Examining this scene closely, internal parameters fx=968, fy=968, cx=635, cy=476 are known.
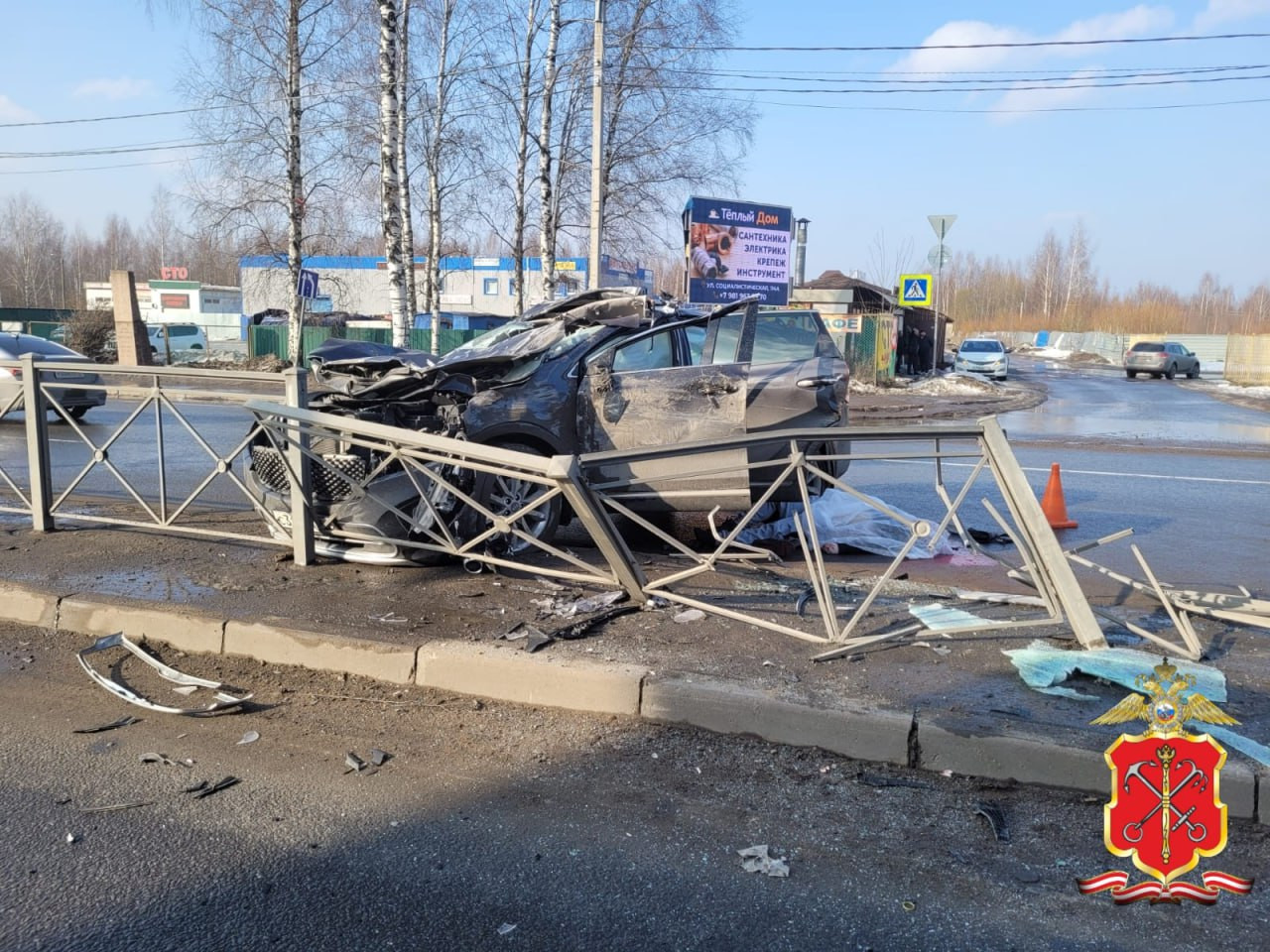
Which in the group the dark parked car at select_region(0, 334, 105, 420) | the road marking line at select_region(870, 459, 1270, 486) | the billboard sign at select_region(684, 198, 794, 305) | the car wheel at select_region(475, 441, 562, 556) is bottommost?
the road marking line at select_region(870, 459, 1270, 486)

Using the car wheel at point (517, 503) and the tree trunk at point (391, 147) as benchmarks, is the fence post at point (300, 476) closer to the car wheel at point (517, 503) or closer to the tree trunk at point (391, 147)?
the car wheel at point (517, 503)

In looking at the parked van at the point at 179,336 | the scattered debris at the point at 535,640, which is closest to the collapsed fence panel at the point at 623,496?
the scattered debris at the point at 535,640

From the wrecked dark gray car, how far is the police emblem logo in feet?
11.3

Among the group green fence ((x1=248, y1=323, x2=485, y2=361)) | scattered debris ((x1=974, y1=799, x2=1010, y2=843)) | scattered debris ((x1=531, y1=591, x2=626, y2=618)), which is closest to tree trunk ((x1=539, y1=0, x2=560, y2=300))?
green fence ((x1=248, y1=323, x2=485, y2=361))

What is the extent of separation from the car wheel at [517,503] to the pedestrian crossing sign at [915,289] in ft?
69.8

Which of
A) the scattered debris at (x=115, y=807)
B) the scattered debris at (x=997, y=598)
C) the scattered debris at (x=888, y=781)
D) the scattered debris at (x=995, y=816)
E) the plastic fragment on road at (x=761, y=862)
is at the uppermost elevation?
the scattered debris at (x=997, y=598)

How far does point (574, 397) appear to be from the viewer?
7238 mm

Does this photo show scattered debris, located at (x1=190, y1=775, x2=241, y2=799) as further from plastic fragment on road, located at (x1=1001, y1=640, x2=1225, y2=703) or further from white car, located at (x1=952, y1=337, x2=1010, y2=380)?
white car, located at (x1=952, y1=337, x2=1010, y2=380)

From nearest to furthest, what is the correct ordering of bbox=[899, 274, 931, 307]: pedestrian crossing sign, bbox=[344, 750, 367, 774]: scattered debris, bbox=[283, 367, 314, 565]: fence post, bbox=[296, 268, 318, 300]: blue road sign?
bbox=[344, 750, 367, 774]: scattered debris < bbox=[283, 367, 314, 565]: fence post < bbox=[296, 268, 318, 300]: blue road sign < bbox=[899, 274, 931, 307]: pedestrian crossing sign

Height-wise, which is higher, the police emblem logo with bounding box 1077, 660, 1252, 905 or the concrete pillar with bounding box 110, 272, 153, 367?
the concrete pillar with bounding box 110, 272, 153, 367

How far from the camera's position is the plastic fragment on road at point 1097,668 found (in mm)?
4141

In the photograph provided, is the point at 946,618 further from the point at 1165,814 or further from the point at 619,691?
the point at 1165,814

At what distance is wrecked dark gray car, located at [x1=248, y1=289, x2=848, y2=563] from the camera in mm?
6234

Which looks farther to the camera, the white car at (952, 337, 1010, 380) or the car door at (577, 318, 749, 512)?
the white car at (952, 337, 1010, 380)
